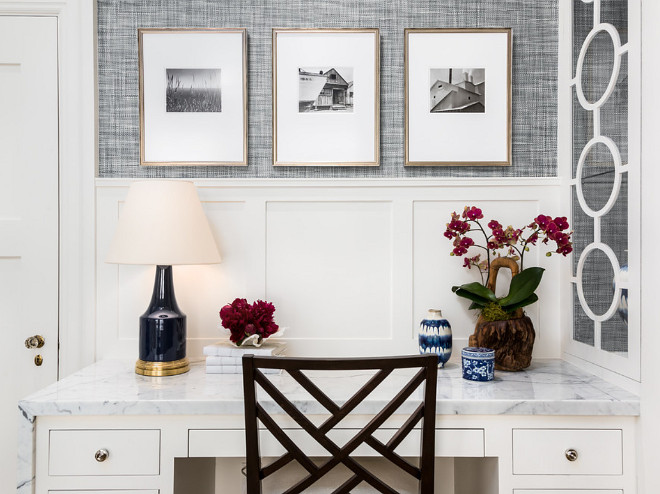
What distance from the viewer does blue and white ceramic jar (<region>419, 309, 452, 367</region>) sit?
173 cm

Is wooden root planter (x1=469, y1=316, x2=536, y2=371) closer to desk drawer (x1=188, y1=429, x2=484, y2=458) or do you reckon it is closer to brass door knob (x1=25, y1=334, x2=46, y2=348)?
desk drawer (x1=188, y1=429, x2=484, y2=458)

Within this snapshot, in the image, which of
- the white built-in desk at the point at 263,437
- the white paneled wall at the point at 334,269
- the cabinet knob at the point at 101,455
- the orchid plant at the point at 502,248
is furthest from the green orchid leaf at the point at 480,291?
the cabinet knob at the point at 101,455

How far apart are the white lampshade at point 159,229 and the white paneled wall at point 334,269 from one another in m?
0.25

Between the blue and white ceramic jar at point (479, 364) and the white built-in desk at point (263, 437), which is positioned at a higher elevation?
the blue and white ceramic jar at point (479, 364)

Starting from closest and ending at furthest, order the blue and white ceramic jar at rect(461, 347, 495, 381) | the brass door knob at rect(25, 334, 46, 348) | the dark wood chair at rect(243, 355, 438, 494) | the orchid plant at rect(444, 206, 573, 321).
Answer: the dark wood chair at rect(243, 355, 438, 494) < the blue and white ceramic jar at rect(461, 347, 495, 381) < the orchid plant at rect(444, 206, 573, 321) < the brass door knob at rect(25, 334, 46, 348)

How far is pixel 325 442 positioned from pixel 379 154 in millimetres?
1127

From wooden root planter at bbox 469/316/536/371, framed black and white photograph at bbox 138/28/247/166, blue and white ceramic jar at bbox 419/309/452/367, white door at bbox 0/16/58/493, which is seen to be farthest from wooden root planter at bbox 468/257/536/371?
white door at bbox 0/16/58/493

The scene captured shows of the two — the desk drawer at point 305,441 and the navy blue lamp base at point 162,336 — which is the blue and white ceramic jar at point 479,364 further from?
the navy blue lamp base at point 162,336

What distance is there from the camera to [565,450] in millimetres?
1406

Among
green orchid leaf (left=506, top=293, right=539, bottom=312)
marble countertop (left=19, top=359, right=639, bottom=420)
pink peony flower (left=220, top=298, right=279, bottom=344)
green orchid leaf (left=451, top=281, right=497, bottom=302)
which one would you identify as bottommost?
marble countertop (left=19, top=359, right=639, bottom=420)

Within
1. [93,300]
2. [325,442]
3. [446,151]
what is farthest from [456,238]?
[93,300]

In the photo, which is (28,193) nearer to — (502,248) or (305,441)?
(305,441)

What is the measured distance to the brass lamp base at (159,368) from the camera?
166 cm

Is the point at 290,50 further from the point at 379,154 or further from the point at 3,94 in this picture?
the point at 3,94
